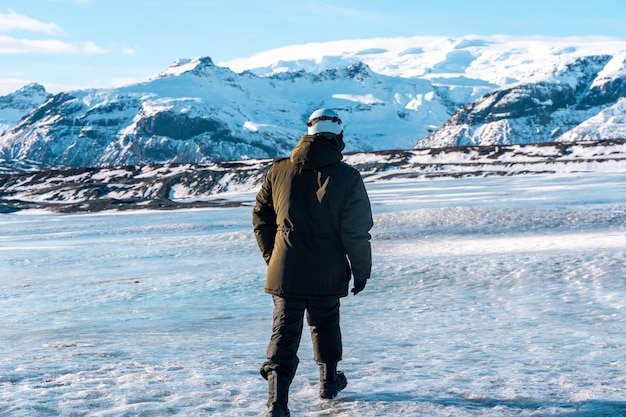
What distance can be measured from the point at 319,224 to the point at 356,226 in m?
0.33

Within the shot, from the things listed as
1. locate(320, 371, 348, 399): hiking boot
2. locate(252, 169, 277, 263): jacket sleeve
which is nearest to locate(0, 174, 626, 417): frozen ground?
locate(320, 371, 348, 399): hiking boot

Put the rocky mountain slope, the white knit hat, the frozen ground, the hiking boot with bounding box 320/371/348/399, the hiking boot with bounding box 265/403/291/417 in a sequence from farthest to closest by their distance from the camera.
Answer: the rocky mountain slope
the frozen ground
the hiking boot with bounding box 320/371/348/399
the white knit hat
the hiking boot with bounding box 265/403/291/417

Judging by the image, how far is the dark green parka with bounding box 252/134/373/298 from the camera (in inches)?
265

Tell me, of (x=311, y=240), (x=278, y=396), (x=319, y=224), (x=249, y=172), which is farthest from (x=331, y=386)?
(x=249, y=172)

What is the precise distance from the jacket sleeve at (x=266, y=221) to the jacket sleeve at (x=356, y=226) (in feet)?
2.39

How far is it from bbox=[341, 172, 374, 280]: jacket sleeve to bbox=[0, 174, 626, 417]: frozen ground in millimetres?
1392

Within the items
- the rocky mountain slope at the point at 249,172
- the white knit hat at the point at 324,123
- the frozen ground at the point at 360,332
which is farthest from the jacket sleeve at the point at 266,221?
the rocky mountain slope at the point at 249,172

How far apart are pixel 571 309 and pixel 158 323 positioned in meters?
6.45

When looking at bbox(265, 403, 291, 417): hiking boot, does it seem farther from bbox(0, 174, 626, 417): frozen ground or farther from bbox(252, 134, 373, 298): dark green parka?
bbox(252, 134, 373, 298): dark green parka

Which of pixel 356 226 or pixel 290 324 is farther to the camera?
pixel 290 324

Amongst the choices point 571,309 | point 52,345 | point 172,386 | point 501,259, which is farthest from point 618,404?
point 501,259

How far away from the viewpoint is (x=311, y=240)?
680cm

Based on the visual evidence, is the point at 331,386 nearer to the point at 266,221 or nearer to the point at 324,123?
the point at 266,221

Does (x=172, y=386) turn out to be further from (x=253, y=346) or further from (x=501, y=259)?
(x=501, y=259)
